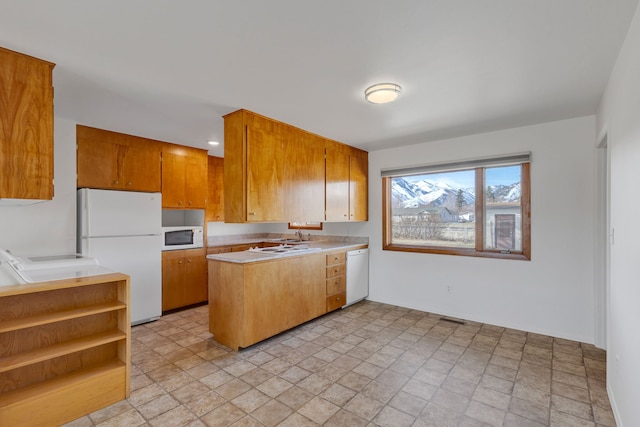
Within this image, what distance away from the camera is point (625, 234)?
5.81 feet

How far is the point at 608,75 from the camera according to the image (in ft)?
7.33

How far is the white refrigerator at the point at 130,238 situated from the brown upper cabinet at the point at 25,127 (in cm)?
150

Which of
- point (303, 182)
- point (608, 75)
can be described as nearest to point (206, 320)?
point (303, 182)

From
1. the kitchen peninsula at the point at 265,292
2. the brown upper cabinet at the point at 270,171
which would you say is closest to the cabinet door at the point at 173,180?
the kitchen peninsula at the point at 265,292

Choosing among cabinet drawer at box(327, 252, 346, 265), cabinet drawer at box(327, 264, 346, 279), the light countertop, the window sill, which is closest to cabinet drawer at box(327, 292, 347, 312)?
cabinet drawer at box(327, 264, 346, 279)

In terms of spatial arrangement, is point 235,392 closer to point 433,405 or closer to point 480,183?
point 433,405

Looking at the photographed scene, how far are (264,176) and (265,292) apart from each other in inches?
48.0

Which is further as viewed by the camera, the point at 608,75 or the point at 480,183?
the point at 480,183

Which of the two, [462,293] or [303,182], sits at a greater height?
[303,182]

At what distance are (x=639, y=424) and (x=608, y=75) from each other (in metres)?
2.27

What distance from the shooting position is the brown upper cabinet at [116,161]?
345 centimetres

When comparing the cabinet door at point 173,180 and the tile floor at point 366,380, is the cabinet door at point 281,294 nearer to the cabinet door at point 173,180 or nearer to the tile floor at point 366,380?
the tile floor at point 366,380

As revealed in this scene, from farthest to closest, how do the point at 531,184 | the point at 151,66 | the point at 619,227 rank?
1. the point at 531,184
2. the point at 151,66
3. the point at 619,227

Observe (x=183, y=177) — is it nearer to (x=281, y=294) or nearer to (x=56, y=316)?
(x=281, y=294)
